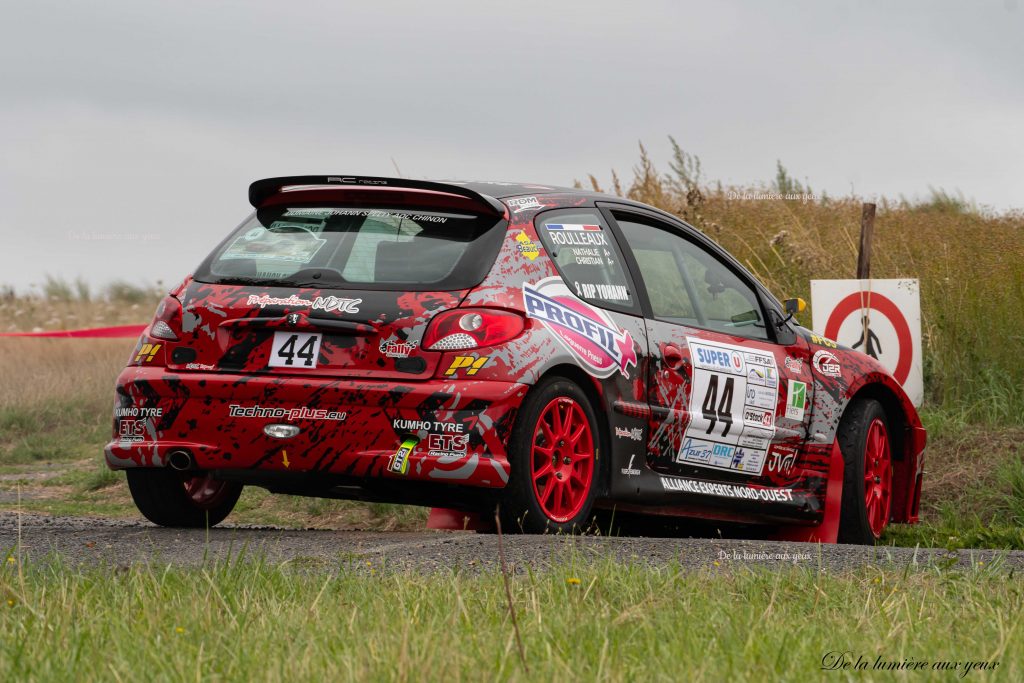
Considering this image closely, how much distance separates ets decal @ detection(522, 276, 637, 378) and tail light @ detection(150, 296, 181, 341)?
1.49 metres

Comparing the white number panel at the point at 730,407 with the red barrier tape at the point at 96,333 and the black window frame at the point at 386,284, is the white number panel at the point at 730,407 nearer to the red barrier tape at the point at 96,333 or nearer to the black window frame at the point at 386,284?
the black window frame at the point at 386,284

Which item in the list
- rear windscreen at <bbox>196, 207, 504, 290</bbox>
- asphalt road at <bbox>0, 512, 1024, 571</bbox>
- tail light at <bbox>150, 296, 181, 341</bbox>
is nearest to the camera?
asphalt road at <bbox>0, 512, 1024, 571</bbox>

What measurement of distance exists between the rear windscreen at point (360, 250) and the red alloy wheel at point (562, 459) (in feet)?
2.18

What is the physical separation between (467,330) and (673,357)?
138 centimetres

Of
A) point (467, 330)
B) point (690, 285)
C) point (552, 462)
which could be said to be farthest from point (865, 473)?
point (467, 330)

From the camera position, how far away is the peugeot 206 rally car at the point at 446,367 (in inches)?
243

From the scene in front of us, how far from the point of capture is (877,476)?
28.2 feet

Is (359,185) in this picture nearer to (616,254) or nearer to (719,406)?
(616,254)

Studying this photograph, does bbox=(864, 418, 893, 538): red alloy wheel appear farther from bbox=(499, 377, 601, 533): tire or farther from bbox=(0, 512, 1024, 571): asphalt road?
bbox=(499, 377, 601, 533): tire

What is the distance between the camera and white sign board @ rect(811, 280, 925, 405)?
11.5m

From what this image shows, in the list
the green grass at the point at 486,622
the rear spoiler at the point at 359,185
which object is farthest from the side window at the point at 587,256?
the green grass at the point at 486,622

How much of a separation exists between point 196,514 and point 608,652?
13.0 feet

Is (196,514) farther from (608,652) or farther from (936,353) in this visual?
(936,353)

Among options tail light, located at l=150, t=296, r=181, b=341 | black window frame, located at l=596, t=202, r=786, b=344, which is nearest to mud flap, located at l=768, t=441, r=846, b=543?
black window frame, located at l=596, t=202, r=786, b=344
